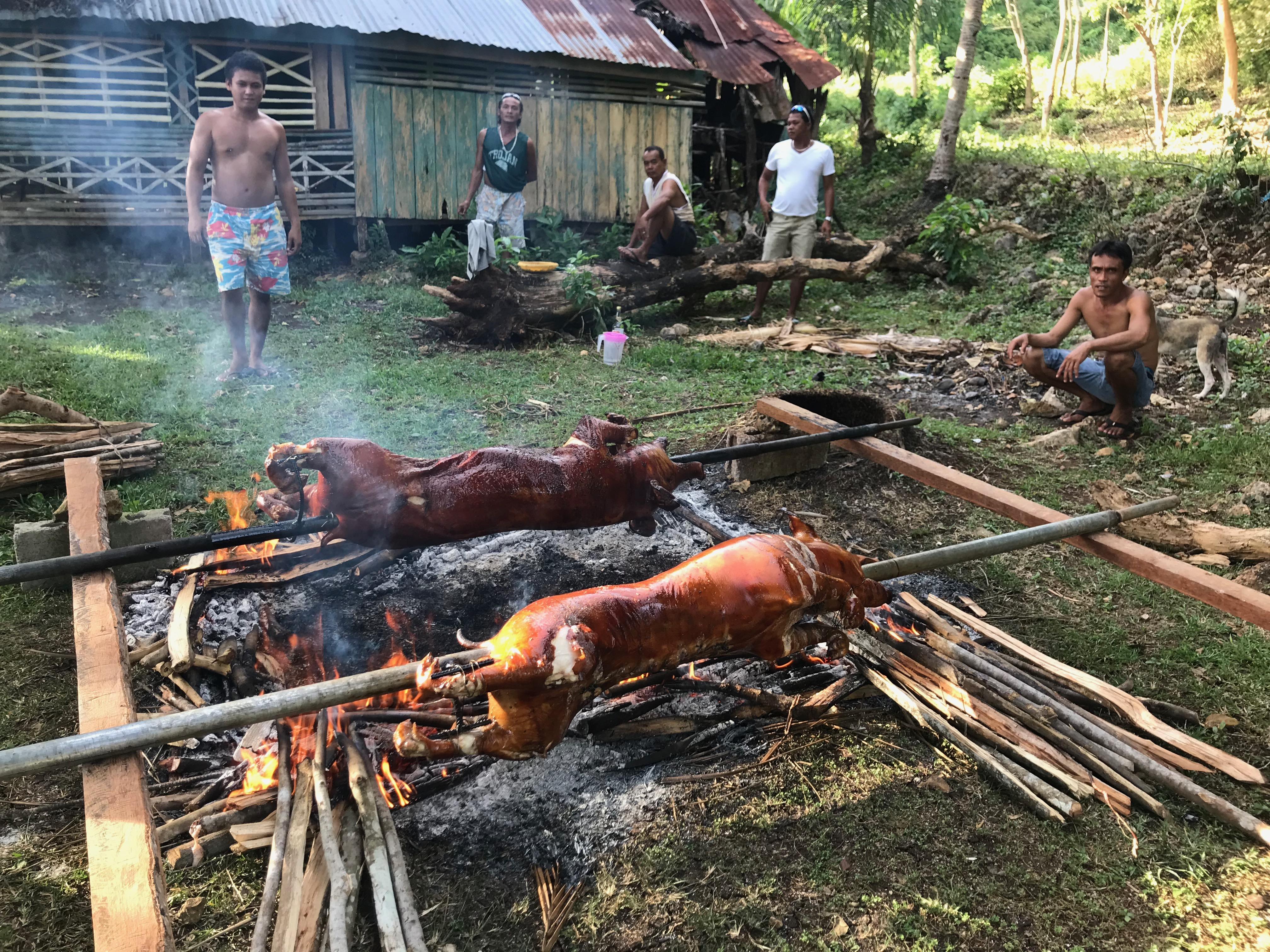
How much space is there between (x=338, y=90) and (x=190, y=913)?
12792 mm

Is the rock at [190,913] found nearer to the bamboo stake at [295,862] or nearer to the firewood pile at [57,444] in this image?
the bamboo stake at [295,862]

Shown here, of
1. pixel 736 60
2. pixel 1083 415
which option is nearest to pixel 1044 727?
pixel 1083 415

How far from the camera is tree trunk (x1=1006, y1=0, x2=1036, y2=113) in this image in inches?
880

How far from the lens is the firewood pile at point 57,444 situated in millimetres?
4902

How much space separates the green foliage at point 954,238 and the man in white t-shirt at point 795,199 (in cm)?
247

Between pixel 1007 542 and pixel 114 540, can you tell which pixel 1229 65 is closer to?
pixel 1007 542

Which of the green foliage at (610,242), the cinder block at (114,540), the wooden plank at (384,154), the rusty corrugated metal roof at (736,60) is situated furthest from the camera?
the rusty corrugated metal roof at (736,60)

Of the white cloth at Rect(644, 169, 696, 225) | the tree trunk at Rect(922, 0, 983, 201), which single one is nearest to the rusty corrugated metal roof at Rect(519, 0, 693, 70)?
the white cloth at Rect(644, 169, 696, 225)

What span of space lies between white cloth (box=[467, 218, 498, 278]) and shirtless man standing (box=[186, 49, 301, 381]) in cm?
286

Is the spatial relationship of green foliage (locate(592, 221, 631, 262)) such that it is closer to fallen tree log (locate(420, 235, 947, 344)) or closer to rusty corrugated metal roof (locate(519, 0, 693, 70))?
fallen tree log (locate(420, 235, 947, 344))

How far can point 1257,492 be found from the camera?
5879mm

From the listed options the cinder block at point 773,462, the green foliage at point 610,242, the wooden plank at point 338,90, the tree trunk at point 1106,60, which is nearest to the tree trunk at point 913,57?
the tree trunk at point 1106,60

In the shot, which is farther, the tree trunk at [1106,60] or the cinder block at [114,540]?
the tree trunk at [1106,60]

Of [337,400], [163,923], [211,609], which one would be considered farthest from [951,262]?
[163,923]
